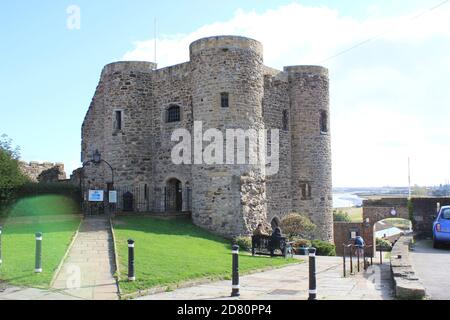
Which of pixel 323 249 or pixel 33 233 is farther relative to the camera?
pixel 323 249

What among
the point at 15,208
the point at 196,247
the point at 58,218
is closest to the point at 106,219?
the point at 58,218

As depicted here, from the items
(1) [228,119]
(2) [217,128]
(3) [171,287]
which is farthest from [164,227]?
(3) [171,287]

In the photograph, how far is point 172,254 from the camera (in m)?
15.9

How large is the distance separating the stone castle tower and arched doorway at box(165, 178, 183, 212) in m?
0.06

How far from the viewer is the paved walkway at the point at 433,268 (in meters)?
9.92

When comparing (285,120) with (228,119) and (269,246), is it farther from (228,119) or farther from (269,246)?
(269,246)

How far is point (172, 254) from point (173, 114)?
13.8m

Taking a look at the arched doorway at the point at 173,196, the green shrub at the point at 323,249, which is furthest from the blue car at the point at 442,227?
the arched doorway at the point at 173,196

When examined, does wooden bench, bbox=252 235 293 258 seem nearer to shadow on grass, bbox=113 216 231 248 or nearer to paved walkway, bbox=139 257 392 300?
shadow on grass, bbox=113 216 231 248

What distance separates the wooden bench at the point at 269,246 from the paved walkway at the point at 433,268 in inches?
179

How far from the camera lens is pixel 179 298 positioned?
10.2 metres

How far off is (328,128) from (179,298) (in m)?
23.2

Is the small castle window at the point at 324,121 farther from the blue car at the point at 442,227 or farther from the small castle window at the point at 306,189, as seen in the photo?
the blue car at the point at 442,227
